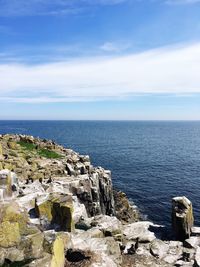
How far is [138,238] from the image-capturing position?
85.4 ft

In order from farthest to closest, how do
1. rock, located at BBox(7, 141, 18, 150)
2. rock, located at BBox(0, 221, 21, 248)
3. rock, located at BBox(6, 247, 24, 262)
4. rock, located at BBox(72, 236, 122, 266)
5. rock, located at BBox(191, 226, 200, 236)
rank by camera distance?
1. rock, located at BBox(7, 141, 18, 150)
2. rock, located at BBox(191, 226, 200, 236)
3. rock, located at BBox(72, 236, 122, 266)
4. rock, located at BBox(0, 221, 21, 248)
5. rock, located at BBox(6, 247, 24, 262)

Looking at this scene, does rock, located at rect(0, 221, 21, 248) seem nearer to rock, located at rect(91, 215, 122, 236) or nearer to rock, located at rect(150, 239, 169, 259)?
rock, located at rect(91, 215, 122, 236)

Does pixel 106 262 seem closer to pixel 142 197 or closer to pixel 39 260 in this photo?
pixel 39 260

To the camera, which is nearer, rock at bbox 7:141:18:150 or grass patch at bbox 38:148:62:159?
rock at bbox 7:141:18:150

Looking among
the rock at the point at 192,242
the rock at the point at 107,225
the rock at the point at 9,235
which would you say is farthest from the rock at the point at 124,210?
the rock at the point at 9,235

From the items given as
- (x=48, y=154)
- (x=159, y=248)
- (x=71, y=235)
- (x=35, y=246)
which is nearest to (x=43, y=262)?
(x=35, y=246)

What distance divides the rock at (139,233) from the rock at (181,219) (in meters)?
2.19

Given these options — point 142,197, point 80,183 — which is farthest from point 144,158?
point 80,183

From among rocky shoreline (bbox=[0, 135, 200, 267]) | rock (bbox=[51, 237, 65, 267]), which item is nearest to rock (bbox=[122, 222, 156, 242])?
rocky shoreline (bbox=[0, 135, 200, 267])

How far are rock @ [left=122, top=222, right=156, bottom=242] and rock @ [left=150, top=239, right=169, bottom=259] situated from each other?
55 cm

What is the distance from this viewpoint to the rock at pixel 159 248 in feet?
78.3

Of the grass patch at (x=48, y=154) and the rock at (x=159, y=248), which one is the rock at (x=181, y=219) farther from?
the grass patch at (x=48, y=154)

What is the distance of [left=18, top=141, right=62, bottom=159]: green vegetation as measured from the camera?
5696 centimetres

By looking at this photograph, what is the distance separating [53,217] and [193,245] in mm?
10746
